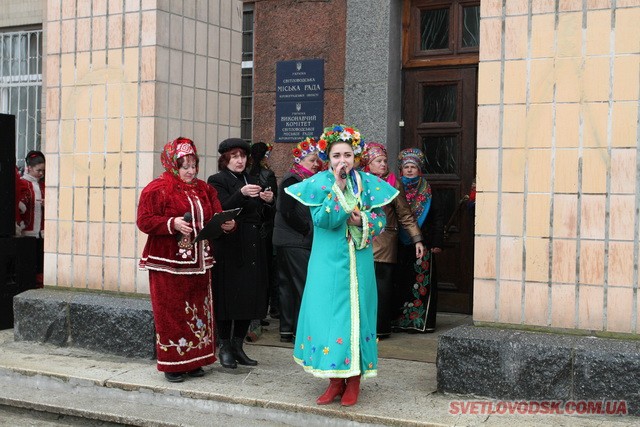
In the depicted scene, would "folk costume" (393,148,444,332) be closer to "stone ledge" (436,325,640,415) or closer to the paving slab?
the paving slab

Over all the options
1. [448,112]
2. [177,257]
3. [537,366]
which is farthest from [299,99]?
[537,366]

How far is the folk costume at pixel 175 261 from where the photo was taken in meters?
6.27

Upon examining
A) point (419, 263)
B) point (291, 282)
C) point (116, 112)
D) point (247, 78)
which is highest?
point (247, 78)

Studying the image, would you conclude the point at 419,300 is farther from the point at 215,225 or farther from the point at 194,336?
the point at 215,225

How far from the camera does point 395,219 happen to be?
8.18 metres

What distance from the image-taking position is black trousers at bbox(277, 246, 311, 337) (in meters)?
7.80

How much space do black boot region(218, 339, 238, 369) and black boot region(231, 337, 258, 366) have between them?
0.04 meters

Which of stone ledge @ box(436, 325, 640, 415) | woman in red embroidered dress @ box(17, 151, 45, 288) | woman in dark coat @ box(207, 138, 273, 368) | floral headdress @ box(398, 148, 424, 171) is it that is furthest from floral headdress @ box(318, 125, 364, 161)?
woman in red embroidered dress @ box(17, 151, 45, 288)

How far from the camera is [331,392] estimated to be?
5.78m

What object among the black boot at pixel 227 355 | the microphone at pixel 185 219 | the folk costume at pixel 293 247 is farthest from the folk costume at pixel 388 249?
the microphone at pixel 185 219

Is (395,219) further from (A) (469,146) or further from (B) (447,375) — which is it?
(B) (447,375)

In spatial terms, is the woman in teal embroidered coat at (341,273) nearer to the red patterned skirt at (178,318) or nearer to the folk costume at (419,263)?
the red patterned skirt at (178,318)

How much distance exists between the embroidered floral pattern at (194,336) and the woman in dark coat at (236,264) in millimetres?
220

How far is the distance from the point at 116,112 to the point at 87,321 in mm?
1580
